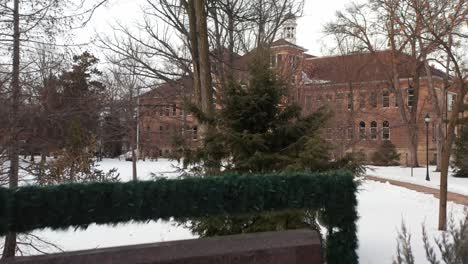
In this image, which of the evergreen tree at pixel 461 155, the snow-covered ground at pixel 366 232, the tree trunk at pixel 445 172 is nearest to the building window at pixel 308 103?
the evergreen tree at pixel 461 155

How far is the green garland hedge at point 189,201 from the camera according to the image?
4875mm

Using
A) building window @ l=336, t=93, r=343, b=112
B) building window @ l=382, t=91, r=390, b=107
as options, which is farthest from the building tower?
building window @ l=382, t=91, r=390, b=107

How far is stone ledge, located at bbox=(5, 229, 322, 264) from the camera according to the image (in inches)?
183

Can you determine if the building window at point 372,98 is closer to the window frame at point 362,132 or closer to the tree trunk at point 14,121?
the window frame at point 362,132

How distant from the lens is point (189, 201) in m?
5.33

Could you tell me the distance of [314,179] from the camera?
576 cm

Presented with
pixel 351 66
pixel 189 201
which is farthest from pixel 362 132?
pixel 189 201

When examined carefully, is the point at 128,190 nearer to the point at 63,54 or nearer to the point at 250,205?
the point at 250,205

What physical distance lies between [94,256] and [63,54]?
4577mm

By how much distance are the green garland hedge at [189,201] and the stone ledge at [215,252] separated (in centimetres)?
36

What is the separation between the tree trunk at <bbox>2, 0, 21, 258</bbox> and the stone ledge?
323 cm

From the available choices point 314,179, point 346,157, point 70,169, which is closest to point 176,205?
point 314,179

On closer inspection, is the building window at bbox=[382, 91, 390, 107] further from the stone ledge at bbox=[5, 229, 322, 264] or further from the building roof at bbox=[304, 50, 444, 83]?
the stone ledge at bbox=[5, 229, 322, 264]

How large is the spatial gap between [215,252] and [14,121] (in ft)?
13.7
